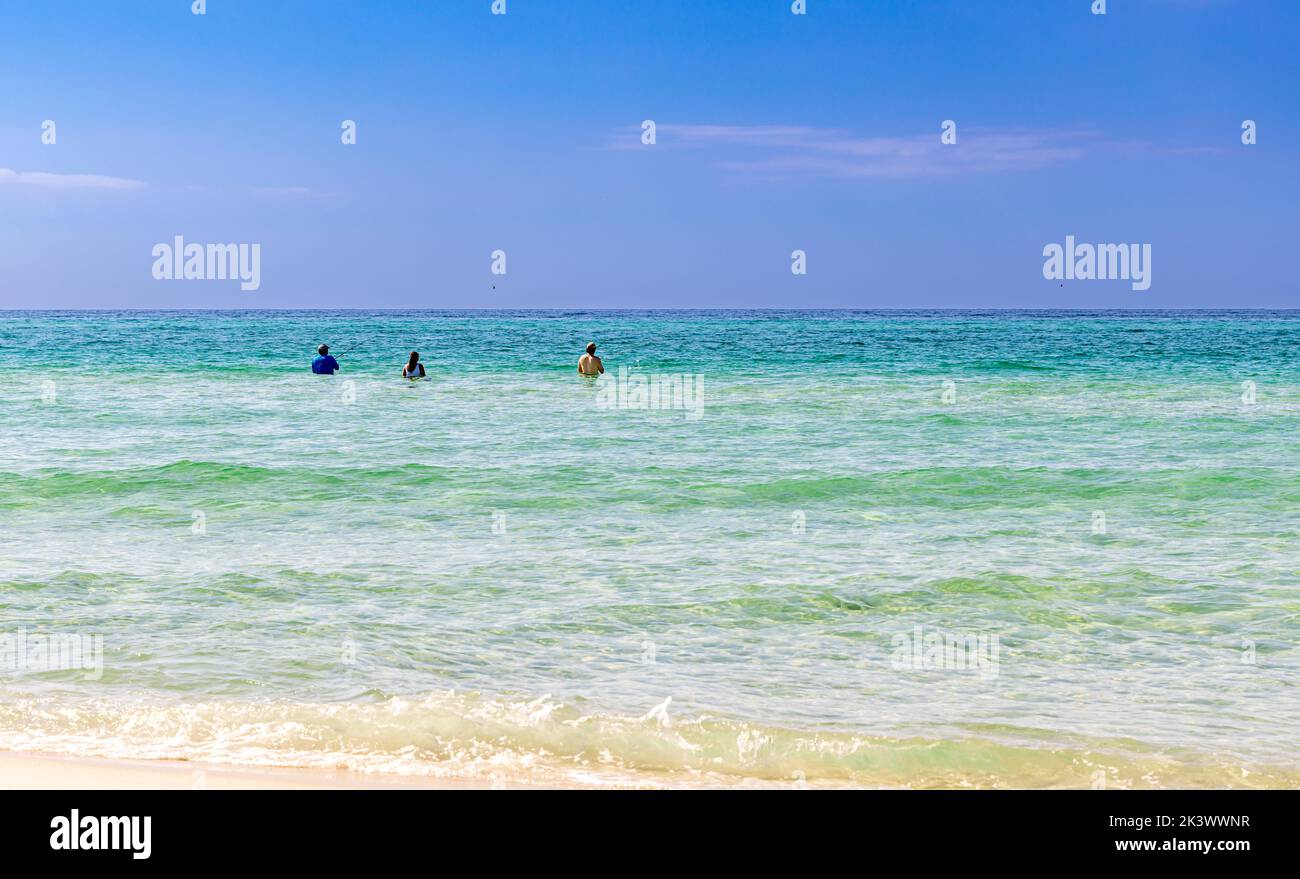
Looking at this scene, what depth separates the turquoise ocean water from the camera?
5477 mm

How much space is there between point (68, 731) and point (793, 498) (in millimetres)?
8000

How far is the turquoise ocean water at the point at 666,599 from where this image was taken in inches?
216

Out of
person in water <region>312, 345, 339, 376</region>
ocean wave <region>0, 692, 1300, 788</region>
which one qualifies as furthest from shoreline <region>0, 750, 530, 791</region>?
person in water <region>312, 345, 339, 376</region>

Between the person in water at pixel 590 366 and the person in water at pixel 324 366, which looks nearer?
the person in water at pixel 590 366

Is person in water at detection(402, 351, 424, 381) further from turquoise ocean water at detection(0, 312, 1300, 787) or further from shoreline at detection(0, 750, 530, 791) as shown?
shoreline at detection(0, 750, 530, 791)

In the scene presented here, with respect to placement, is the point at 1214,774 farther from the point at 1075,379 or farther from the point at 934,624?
the point at 1075,379

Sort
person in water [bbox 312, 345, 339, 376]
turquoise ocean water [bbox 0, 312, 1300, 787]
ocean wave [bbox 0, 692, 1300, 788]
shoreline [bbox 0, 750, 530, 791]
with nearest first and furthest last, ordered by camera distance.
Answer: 1. shoreline [bbox 0, 750, 530, 791]
2. ocean wave [bbox 0, 692, 1300, 788]
3. turquoise ocean water [bbox 0, 312, 1300, 787]
4. person in water [bbox 312, 345, 339, 376]

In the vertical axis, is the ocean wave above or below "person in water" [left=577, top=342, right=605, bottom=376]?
below

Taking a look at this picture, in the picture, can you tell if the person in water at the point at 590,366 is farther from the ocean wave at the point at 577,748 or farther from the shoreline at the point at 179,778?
the shoreline at the point at 179,778

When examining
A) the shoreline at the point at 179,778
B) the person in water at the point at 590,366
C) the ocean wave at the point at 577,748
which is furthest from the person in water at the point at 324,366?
the shoreline at the point at 179,778

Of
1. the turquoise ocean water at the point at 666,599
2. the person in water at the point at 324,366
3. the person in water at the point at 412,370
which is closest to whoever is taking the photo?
the turquoise ocean water at the point at 666,599

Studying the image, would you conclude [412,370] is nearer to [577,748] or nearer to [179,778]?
[577,748]

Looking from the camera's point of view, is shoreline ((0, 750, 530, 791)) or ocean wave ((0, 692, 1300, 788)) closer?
shoreline ((0, 750, 530, 791))

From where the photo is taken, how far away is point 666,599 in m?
8.02
